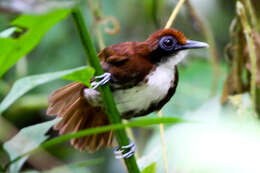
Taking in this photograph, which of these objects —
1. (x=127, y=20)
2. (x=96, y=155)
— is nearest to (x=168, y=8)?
(x=127, y=20)

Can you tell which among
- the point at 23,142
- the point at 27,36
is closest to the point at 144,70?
the point at 23,142

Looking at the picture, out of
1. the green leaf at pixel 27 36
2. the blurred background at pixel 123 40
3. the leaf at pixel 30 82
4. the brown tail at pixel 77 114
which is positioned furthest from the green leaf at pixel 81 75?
the blurred background at pixel 123 40

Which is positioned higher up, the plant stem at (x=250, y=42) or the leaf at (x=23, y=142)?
the leaf at (x=23, y=142)

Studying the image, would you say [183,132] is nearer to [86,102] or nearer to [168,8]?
[86,102]

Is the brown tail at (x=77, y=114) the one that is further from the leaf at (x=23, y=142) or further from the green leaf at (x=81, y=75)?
the green leaf at (x=81, y=75)

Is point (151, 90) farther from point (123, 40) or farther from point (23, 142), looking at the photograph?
point (123, 40)
